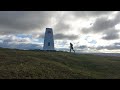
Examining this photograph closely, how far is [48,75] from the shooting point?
20125 mm
